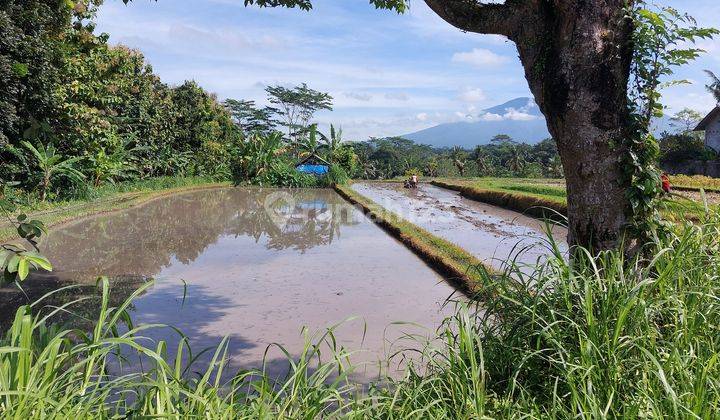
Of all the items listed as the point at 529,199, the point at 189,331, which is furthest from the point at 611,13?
the point at 529,199

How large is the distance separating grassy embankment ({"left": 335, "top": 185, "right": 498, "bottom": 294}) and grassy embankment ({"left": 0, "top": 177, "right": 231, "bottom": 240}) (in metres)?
6.57

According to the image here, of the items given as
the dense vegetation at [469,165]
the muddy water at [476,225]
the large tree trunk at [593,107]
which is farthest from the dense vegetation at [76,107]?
the dense vegetation at [469,165]

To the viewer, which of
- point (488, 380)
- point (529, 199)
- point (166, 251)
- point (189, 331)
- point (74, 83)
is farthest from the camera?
point (529, 199)

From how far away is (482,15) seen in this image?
385cm

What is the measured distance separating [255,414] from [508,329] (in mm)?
1311

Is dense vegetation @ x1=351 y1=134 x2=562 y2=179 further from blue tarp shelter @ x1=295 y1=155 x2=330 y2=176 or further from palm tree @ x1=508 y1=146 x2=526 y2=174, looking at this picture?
blue tarp shelter @ x1=295 y1=155 x2=330 y2=176

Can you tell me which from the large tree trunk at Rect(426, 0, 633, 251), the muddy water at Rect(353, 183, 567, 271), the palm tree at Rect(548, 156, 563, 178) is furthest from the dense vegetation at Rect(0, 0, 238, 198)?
the palm tree at Rect(548, 156, 563, 178)

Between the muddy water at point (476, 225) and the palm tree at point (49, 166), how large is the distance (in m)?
8.38

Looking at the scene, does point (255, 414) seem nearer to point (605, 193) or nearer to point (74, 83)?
point (605, 193)

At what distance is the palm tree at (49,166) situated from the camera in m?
13.3

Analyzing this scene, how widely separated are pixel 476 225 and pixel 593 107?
10478 mm

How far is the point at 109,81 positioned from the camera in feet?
52.2

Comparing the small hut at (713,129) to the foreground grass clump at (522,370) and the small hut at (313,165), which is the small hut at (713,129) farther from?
the foreground grass clump at (522,370)

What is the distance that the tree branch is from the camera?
12.1 feet
